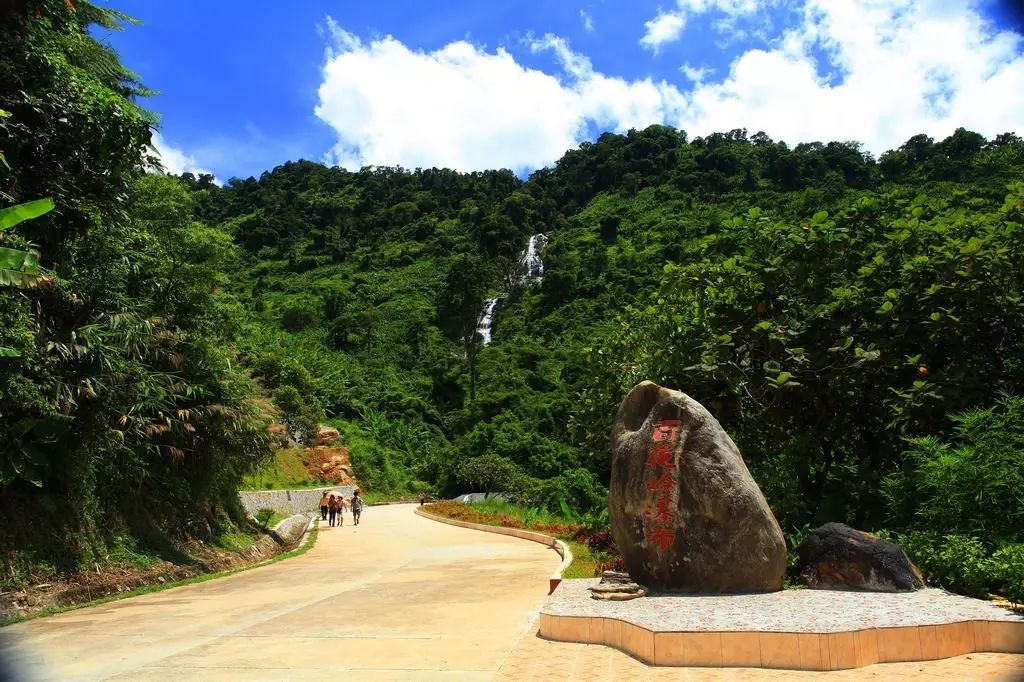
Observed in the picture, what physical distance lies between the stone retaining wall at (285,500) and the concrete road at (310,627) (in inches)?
387

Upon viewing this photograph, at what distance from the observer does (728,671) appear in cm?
468

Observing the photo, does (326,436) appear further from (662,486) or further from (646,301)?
(662,486)

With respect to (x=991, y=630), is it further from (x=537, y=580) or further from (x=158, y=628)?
(x=158, y=628)

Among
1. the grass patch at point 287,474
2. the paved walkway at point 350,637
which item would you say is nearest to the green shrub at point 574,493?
the grass patch at point 287,474

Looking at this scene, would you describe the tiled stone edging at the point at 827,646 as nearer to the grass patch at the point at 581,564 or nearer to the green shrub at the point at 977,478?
the green shrub at the point at 977,478

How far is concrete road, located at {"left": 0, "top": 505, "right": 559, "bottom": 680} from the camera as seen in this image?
17.0 feet

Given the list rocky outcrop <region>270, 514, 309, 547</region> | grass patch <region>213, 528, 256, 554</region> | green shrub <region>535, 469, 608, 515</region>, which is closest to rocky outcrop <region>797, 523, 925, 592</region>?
grass patch <region>213, 528, 256, 554</region>

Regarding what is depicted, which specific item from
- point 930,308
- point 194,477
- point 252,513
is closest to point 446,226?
point 252,513

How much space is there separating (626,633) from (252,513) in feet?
56.8

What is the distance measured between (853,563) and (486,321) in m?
47.8

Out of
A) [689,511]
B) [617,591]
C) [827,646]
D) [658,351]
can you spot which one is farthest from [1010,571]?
[658,351]

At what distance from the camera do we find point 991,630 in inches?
194

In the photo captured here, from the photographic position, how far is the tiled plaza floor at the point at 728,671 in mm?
4434

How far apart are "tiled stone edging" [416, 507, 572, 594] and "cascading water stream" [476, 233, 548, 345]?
29340mm
